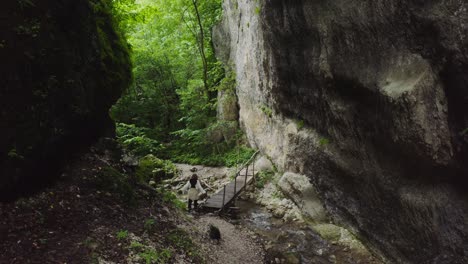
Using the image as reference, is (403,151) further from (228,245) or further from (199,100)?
(199,100)

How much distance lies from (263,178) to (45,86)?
36.0ft

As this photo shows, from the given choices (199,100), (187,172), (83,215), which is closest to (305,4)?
(83,215)

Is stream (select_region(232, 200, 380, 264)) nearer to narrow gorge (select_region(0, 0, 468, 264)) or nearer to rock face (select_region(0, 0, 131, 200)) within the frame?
narrow gorge (select_region(0, 0, 468, 264))

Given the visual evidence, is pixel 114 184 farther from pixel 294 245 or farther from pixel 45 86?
pixel 294 245

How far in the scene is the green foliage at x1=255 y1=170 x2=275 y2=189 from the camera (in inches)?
577

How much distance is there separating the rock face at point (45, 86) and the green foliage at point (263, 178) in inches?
336

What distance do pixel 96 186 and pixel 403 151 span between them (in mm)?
7860

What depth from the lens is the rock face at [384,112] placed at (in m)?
6.50

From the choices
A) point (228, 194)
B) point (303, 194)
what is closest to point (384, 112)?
point (303, 194)

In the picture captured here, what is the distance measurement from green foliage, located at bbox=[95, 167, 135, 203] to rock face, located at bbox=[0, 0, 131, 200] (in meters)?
0.99

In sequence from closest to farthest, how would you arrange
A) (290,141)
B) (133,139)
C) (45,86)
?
1. (45,86)
2. (133,139)
3. (290,141)

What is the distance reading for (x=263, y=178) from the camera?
14.9 metres

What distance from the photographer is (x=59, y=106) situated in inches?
257

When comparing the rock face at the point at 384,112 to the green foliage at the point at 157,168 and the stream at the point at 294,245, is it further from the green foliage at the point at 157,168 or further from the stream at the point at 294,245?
the green foliage at the point at 157,168
